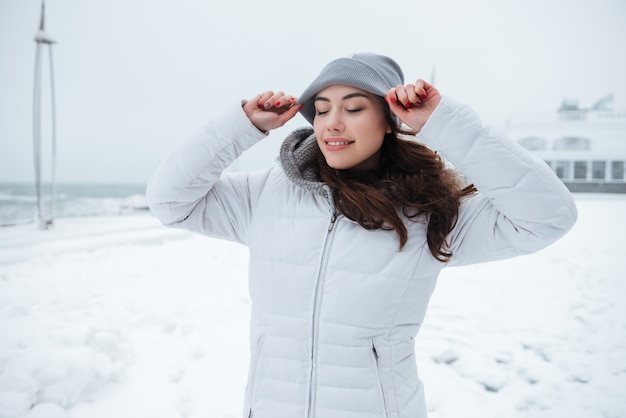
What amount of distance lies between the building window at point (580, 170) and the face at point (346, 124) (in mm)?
30060

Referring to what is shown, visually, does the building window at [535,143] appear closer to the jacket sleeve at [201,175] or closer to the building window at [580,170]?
the building window at [580,170]

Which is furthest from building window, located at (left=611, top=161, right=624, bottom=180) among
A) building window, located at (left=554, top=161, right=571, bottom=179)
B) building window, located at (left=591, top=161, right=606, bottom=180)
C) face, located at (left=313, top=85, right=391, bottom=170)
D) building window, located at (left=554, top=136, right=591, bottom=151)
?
face, located at (left=313, top=85, right=391, bottom=170)

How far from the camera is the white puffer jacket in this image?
119 cm

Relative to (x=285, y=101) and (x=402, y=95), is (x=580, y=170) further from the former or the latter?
(x=285, y=101)

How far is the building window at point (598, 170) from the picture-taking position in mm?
24969

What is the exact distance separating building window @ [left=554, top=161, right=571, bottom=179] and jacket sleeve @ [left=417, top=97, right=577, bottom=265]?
2938cm

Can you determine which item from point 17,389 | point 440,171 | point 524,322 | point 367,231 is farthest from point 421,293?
point 524,322

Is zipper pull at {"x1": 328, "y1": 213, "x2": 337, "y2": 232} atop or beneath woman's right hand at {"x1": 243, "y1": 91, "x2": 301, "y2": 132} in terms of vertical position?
beneath

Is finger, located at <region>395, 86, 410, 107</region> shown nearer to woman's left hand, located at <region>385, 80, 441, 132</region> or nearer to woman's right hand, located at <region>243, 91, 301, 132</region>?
woman's left hand, located at <region>385, 80, 441, 132</region>

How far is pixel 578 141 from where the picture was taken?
26328mm

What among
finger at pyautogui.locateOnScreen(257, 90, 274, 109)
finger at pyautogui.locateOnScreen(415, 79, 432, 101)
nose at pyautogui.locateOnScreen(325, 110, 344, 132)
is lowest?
nose at pyautogui.locateOnScreen(325, 110, 344, 132)

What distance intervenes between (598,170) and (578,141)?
101 inches

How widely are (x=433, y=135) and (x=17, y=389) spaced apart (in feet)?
9.72

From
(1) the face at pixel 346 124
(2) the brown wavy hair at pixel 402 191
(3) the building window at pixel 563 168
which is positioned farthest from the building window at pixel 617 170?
(1) the face at pixel 346 124
